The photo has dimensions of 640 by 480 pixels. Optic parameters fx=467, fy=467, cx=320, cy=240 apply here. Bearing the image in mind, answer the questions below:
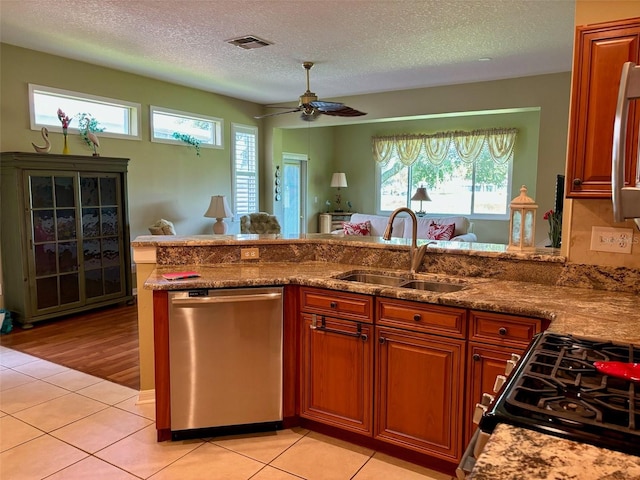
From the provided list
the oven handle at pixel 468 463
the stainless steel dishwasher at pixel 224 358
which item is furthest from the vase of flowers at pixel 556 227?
the oven handle at pixel 468 463

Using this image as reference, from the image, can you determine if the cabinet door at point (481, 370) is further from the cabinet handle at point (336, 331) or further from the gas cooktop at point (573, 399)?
the gas cooktop at point (573, 399)

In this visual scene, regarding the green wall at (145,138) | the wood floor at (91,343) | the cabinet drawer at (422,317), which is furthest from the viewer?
the green wall at (145,138)

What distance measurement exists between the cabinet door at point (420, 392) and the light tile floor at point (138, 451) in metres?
0.17

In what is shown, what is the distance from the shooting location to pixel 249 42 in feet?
14.9

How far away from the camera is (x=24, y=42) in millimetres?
A: 4613

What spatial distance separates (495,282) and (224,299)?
144cm

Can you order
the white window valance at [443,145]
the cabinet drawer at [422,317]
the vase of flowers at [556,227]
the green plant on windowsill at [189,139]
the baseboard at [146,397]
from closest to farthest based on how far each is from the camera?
1. the cabinet drawer at [422,317]
2. the baseboard at [146,397]
3. the vase of flowers at [556,227]
4. the green plant on windowsill at [189,139]
5. the white window valance at [443,145]

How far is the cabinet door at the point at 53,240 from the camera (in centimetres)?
456

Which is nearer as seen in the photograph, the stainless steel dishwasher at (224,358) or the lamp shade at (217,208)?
the stainless steel dishwasher at (224,358)

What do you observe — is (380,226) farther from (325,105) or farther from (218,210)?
(325,105)

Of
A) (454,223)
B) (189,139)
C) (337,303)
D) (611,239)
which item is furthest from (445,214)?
(337,303)

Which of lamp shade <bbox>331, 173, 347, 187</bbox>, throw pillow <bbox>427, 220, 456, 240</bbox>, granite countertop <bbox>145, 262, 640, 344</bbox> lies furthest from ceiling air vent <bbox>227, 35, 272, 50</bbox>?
lamp shade <bbox>331, 173, 347, 187</bbox>

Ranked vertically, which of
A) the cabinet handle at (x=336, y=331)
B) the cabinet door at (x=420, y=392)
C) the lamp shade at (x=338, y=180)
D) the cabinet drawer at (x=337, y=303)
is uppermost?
the lamp shade at (x=338, y=180)

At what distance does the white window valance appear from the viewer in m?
8.12
